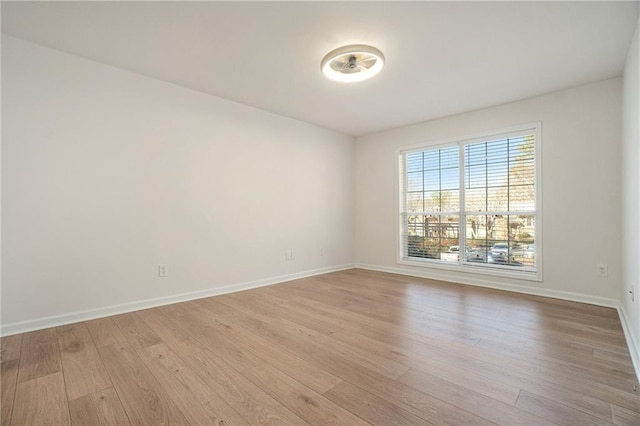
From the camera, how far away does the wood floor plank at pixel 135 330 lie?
2.23m

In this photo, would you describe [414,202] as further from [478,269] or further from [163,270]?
[163,270]

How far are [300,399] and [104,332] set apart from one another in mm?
1880

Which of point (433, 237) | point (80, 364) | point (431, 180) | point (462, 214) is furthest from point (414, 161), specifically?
point (80, 364)

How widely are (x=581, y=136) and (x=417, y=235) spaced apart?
7.75 feet

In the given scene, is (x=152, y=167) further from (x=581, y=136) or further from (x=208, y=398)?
(x=581, y=136)

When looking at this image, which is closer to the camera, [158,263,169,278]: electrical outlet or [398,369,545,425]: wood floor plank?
[398,369,545,425]: wood floor plank

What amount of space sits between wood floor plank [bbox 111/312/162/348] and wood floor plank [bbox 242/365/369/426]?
970 mm

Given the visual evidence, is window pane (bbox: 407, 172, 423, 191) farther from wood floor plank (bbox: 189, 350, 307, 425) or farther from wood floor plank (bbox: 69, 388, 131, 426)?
wood floor plank (bbox: 69, 388, 131, 426)

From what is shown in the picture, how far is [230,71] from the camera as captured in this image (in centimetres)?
297

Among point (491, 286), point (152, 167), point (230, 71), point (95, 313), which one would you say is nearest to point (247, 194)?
point (152, 167)

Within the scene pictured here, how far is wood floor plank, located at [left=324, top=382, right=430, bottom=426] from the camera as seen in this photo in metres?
1.36

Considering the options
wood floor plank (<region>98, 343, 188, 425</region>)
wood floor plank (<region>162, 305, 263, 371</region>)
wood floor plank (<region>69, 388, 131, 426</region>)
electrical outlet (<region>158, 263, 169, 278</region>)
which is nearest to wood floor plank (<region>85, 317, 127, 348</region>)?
wood floor plank (<region>98, 343, 188, 425</region>)

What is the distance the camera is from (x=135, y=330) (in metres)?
2.44

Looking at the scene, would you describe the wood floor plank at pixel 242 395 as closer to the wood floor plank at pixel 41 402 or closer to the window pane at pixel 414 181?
the wood floor plank at pixel 41 402
